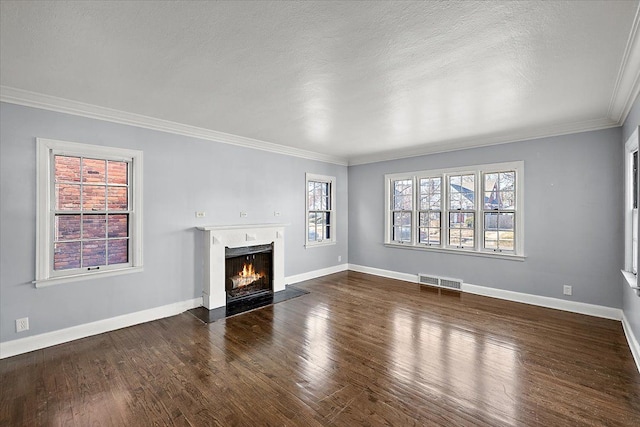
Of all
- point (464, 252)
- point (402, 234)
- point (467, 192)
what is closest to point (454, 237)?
point (464, 252)

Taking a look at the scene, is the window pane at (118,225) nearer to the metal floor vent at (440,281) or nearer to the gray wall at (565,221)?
the metal floor vent at (440,281)

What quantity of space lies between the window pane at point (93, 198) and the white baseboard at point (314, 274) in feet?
10.7

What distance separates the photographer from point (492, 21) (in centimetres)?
186

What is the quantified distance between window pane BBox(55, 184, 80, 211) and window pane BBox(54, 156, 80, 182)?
0.27ft

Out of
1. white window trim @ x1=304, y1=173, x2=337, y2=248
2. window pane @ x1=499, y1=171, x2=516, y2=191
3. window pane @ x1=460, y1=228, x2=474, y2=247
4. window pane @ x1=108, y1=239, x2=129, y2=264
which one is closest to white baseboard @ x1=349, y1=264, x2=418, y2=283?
white window trim @ x1=304, y1=173, x2=337, y2=248

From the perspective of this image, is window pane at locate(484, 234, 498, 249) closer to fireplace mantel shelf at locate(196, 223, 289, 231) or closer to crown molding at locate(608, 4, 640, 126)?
crown molding at locate(608, 4, 640, 126)

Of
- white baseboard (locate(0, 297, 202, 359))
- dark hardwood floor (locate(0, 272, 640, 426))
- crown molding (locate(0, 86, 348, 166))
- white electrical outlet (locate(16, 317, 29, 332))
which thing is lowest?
dark hardwood floor (locate(0, 272, 640, 426))

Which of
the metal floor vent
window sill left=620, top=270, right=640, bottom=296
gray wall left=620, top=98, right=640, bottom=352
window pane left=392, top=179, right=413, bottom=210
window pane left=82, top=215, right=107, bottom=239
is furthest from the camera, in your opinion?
window pane left=392, top=179, right=413, bottom=210

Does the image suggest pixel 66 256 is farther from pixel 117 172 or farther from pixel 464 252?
pixel 464 252

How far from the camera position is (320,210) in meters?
6.56

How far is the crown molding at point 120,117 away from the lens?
3.01 metres

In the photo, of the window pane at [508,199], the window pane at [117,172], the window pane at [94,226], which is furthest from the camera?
the window pane at [508,199]

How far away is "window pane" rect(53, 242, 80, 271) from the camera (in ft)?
10.9

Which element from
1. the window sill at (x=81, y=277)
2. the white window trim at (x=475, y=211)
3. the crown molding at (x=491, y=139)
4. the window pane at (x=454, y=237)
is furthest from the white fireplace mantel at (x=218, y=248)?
the window pane at (x=454, y=237)
